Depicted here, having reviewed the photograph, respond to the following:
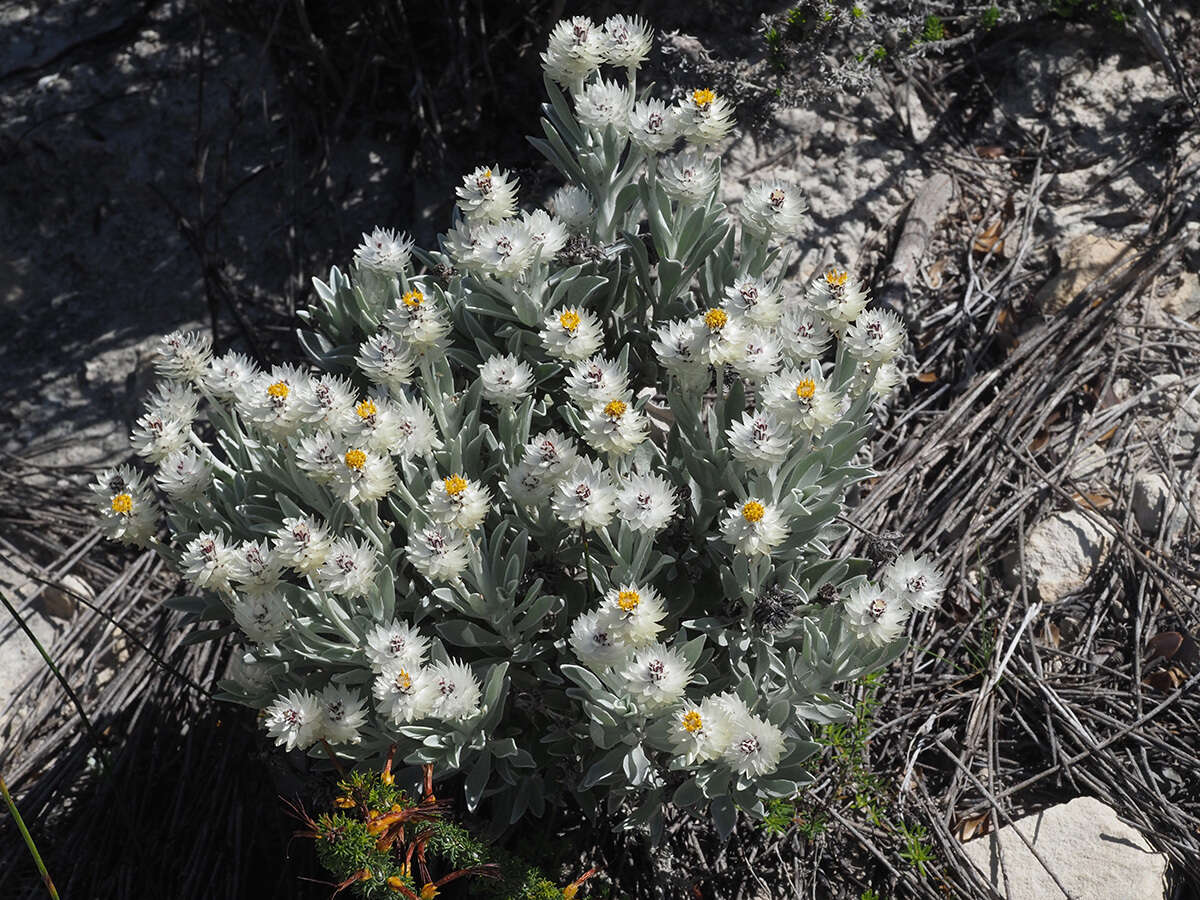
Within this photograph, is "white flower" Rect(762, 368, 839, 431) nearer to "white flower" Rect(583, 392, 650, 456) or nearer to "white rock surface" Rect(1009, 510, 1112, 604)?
"white flower" Rect(583, 392, 650, 456)

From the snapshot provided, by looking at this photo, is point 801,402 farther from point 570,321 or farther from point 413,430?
point 413,430

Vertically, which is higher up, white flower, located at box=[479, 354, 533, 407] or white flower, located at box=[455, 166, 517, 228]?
white flower, located at box=[455, 166, 517, 228]

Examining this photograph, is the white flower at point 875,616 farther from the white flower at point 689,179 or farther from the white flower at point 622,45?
the white flower at point 622,45

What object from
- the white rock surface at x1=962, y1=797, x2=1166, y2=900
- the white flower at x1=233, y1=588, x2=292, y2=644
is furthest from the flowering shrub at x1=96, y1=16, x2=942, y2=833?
the white rock surface at x1=962, y1=797, x2=1166, y2=900

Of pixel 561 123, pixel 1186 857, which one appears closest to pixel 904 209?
pixel 561 123

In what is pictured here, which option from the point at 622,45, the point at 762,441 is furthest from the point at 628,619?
the point at 622,45

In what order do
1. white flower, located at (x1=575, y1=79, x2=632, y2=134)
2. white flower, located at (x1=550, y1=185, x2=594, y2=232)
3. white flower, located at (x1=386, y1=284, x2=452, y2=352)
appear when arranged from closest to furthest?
white flower, located at (x1=386, y1=284, x2=452, y2=352) < white flower, located at (x1=575, y1=79, x2=632, y2=134) < white flower, located at (x1=550, y1=185, x2=594, y2=232)

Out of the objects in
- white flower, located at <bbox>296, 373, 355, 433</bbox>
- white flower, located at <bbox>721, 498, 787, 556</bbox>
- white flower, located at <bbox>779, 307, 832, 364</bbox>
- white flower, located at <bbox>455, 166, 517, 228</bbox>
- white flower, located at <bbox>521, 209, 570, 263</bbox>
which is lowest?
white flower, located at <bbox>721, 498, 787, 556</bbox>
